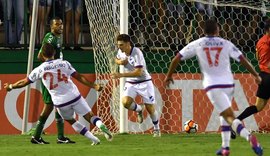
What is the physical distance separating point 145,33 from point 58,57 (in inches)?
162

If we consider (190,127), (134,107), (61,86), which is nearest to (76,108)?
(61,86)

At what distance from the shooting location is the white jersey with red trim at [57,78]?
1359cm

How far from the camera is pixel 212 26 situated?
11.3 m

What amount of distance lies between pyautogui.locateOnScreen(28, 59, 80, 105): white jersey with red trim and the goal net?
385 cm

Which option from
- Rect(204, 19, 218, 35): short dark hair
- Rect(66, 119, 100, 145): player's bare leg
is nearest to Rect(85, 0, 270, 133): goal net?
Rect(66, 119, 100, 145): player's bare leg

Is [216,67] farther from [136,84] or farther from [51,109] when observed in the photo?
[136,84]

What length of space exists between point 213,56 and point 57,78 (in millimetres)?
3220

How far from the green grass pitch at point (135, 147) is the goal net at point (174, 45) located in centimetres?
220

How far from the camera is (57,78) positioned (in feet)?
44.9

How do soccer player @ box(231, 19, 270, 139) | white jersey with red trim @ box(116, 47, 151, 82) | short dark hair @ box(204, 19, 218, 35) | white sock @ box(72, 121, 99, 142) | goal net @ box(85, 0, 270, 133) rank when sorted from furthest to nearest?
goal net @ box(85, 0, 270, 133) < white jersey with red trim @ box(116, 47, 151, 82) < soccer player @ box(231, 19, 270, 139) < white sock @ box(72, 121, 99, 142) < short dark hair @ box(204, 19, 218, 35)

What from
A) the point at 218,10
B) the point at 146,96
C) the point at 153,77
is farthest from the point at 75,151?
the point at 218,10

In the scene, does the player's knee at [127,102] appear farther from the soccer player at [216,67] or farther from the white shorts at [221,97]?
the white shorts at [221,97]

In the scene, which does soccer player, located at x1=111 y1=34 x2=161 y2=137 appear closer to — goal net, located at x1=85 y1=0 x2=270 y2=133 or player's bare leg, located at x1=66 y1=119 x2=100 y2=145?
goal net, located at x1=85 y1=0 x2=270 y2=133

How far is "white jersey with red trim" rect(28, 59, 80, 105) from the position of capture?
44.6 ft
